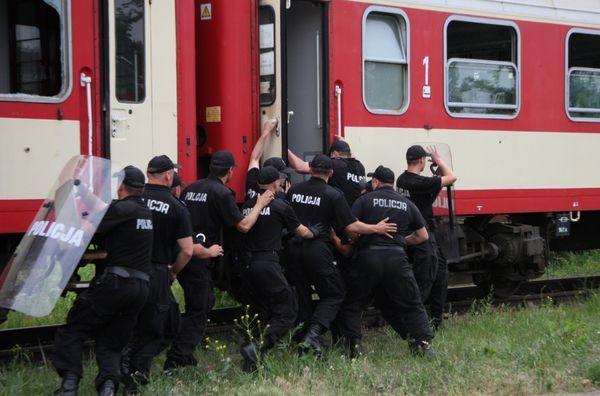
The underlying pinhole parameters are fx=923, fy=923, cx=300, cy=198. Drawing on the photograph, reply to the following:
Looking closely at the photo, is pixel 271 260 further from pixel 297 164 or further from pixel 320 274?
pixel 297 164

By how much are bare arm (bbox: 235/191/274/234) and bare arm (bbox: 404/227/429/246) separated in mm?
1526

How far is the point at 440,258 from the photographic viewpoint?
30.2 ft

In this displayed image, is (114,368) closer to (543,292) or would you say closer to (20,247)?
(20,247)

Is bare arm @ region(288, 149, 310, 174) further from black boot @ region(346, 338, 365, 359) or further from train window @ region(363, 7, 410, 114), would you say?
black boot @ region(346, 338, 365, 359)

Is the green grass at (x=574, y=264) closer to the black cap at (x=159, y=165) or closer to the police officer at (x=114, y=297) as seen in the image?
the black cap at (x=159, y=165)

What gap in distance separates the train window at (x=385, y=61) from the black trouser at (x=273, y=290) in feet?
7.84

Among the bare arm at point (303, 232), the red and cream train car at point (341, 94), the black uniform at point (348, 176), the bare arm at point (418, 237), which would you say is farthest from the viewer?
the black uniform at point (348, 176)

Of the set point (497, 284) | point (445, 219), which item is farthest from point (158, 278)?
point (497, 284)

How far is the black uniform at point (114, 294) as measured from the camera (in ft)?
19.9

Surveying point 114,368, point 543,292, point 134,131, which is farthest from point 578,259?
point 114,368

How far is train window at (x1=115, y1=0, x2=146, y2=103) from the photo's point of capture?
758cm

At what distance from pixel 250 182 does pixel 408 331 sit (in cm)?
191

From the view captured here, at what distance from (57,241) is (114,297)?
0.52 m

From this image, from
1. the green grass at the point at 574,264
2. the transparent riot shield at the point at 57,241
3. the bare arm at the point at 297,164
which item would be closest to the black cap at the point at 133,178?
the transparent riot shield at the point at 57,241
